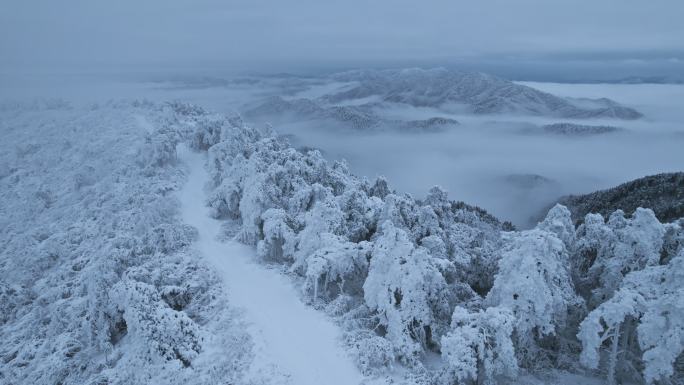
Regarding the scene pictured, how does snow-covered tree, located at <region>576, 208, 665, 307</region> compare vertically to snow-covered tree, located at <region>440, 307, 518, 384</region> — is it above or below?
above

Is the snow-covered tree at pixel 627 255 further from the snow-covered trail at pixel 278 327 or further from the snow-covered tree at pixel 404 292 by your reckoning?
the snow-covered trail at pixel 278 327

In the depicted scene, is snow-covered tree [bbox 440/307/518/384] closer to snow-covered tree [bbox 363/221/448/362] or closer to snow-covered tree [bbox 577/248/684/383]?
snow-covered tree [bbox 363/221/448/362]

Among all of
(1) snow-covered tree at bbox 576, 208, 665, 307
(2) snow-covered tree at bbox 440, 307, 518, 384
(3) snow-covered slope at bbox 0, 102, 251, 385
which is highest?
(1) snow-covered tree at bbox 576, 208, 665, 307

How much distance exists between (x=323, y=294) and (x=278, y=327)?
4.22 metres

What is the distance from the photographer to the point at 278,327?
24.7 m

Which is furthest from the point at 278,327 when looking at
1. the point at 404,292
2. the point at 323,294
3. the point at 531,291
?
the point at 531,291

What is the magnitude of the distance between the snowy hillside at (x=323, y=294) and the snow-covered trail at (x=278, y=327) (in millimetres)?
110

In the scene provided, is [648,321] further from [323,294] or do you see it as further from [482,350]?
[323,294]

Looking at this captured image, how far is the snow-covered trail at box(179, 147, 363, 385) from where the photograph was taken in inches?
830

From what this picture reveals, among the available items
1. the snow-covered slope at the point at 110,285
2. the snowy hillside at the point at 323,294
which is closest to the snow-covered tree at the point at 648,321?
the snowy hillside at the point at 323,294

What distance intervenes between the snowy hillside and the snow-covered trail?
110mm

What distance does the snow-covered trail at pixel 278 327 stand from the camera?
2109 centimetres

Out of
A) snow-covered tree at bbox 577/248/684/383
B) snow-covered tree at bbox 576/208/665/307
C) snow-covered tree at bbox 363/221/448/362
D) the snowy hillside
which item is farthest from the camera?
snow-covered tree at bbox 576/208/665/307

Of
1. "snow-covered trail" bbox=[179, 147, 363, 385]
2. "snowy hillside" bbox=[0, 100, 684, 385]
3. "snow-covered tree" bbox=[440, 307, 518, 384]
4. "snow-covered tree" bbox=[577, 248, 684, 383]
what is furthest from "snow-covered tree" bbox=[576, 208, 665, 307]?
"snow-covered trail" bbox=[179, 147, 363, 385]
